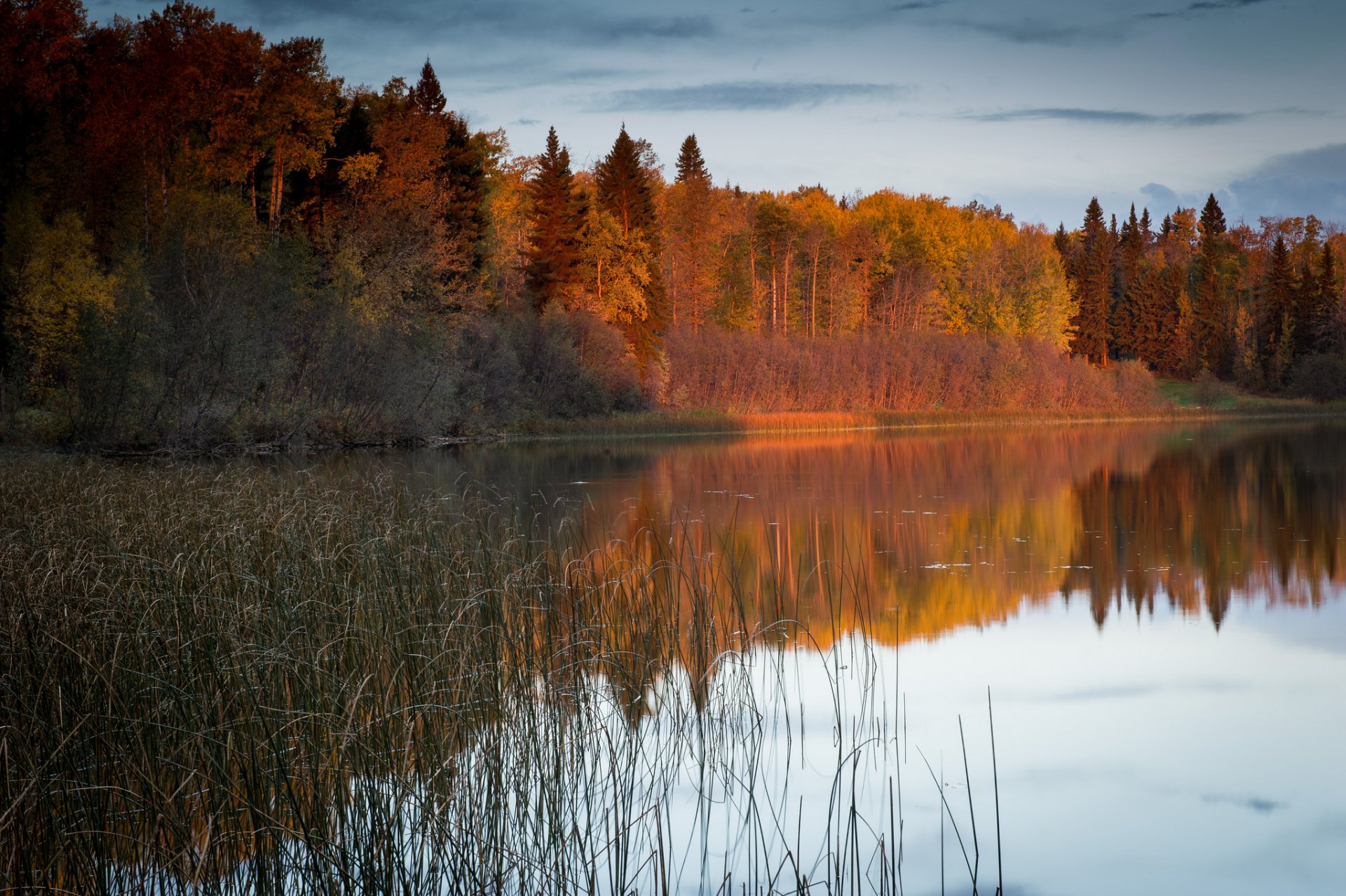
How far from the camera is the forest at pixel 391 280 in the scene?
24.9m

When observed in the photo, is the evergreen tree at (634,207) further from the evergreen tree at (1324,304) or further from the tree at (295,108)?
the evergreen tree at (1324,304)

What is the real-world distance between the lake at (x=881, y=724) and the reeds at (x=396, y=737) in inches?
1.3

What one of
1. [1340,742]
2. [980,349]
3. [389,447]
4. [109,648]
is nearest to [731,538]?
[1340,742]

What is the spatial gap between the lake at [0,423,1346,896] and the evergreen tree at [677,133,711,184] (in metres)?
43.7

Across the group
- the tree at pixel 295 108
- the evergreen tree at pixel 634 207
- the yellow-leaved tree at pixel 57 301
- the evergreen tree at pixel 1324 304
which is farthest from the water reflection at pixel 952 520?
the evergreen tree at pixel 1324 304

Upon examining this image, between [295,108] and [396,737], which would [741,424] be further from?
[396,737]

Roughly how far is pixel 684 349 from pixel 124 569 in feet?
129

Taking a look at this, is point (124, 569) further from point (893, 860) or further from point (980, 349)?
point (980, 349)

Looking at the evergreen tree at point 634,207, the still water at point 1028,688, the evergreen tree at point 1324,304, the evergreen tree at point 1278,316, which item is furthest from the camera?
the evergreen tree at point 1278,316

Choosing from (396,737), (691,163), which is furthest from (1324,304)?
(396,737)

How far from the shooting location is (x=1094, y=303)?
2803 inches

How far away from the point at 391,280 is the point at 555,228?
30.6 ft

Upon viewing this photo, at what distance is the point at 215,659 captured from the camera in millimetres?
4680

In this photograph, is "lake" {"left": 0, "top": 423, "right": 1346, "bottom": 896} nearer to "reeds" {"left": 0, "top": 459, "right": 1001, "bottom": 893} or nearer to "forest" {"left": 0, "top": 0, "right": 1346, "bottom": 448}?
"reeds" {"left": 0, "top": 459, "right": 1001, "bottom": 893}
